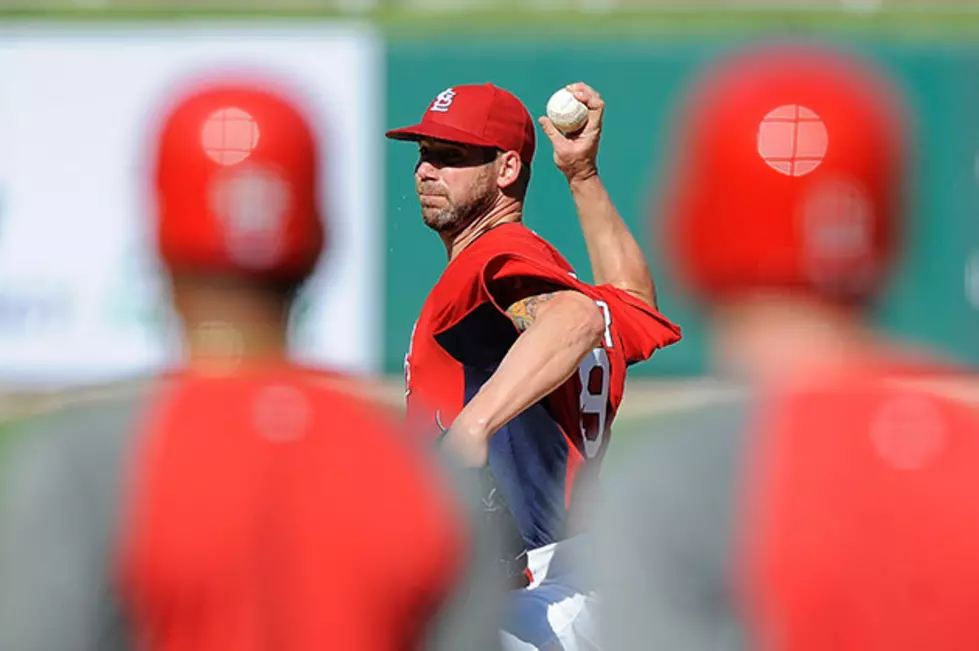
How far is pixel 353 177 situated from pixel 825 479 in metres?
10.8

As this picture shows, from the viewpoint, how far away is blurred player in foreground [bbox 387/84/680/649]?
11.3ft

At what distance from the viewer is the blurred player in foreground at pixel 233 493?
1.71 metres

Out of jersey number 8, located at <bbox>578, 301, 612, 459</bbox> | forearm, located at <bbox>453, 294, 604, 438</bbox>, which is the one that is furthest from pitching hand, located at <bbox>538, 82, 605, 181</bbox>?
forearm, located at <bbox>453, 294, 604, 438</bbox>

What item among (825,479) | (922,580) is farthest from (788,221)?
(922,580)

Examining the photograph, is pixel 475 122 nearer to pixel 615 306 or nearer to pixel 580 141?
pixel 580 141

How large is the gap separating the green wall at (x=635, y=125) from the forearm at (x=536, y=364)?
27.1 feet

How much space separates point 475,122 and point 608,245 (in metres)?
0.60

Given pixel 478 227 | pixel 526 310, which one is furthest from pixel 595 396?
pixel 478 227

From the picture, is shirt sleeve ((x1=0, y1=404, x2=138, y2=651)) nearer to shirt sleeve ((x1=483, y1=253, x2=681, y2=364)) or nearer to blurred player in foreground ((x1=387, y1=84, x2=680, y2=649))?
blurred player in foreground ((x1=387, y1=84, x2=680, y2=649))

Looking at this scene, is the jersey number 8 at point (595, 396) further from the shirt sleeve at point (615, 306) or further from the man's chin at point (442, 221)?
the man's chin at point (442, 221)

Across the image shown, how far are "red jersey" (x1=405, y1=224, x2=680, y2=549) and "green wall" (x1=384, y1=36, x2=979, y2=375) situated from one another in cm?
782

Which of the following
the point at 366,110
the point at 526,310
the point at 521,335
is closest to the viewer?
the point at 521,335

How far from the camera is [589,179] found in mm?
4516

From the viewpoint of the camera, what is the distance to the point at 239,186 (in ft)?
5.98
